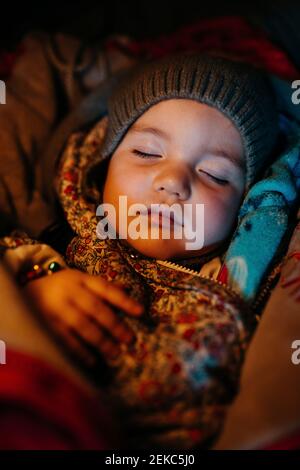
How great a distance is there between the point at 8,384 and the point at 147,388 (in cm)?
21

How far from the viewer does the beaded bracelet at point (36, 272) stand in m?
0.83

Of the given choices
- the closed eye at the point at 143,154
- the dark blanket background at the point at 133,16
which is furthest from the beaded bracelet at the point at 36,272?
the dark blanket background at the point at 133,16

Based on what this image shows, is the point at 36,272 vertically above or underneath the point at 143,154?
underneath

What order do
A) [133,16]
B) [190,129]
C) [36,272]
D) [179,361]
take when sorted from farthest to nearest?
1. [133,16]
2. [190,129]
3. [36,272]
4. [179,361]

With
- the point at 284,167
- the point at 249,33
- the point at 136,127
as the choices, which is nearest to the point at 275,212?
the point at 284,167

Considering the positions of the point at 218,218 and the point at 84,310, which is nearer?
the point at 84,310

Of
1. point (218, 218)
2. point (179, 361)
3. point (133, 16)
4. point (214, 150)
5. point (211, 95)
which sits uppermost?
point (133, 16)

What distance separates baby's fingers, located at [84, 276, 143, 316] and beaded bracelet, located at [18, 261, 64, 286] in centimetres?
12

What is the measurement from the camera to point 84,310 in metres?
0.72

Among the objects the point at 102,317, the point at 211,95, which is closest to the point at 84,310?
the point at 102,317

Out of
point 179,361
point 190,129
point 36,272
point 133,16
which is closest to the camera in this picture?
point 179,361

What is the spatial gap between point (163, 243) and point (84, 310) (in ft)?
0.85

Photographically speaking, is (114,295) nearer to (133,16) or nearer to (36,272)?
(36,272)

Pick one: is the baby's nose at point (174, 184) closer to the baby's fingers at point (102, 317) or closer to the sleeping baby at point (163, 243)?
the sleeping baby at point (163, 243)
